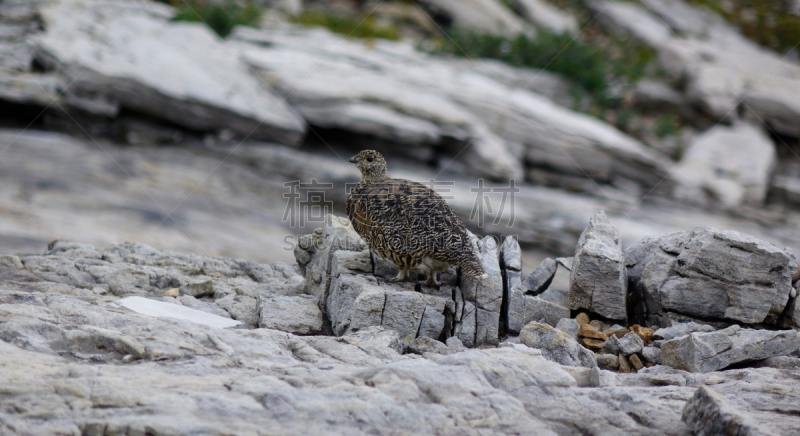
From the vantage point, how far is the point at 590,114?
2281 cm

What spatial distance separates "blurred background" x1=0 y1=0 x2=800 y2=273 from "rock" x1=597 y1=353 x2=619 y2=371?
26.0 ft

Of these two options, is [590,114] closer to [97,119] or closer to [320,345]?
[97,119]

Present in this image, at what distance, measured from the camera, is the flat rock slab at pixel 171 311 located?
21.6ft

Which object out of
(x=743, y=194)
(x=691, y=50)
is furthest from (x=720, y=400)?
(x=691, y=50)

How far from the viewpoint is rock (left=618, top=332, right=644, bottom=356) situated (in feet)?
21.5

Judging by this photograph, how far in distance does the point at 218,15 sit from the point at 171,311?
54.4 feet

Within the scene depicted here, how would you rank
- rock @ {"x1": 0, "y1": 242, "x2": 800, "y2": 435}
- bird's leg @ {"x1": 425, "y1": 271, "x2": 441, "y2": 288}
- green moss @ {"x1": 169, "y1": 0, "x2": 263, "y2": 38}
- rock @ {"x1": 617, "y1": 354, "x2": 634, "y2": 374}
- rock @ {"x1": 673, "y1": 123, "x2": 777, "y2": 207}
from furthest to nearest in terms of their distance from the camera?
green moss @ {"x1": 169, "y1": 0, "x2": 263, "y2": 38} → rock @ {"x1": 673, "y1": 123, "x2": 777, "y2": 207} → bird's leg @ {"x1": 425, "y1": 271, "x2": 441, "y2": 288} → rock @ {"x1": 617, "y1": 354, "x2": 634, "y2": 374} → rock @ {"x1": 0, "y1": 242, "x2": 800, "y2": 435}

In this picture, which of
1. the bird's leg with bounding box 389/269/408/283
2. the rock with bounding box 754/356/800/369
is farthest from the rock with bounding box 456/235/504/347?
the rock with bounding box 754/356/800/369

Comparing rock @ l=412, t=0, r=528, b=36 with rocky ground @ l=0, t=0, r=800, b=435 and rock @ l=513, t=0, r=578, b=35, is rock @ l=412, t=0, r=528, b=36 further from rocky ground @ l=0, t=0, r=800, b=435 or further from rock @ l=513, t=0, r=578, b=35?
rock @ l=513, t=0, r=578, b=35

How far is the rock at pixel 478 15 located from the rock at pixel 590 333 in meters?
19.9

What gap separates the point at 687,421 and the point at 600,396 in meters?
0.61

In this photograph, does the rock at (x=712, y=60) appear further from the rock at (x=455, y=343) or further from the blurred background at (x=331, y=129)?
the rock at (x=455, y=343)

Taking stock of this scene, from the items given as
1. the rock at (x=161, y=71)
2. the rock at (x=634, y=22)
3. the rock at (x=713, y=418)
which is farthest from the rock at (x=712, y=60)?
the rock at (x=713, y=418)

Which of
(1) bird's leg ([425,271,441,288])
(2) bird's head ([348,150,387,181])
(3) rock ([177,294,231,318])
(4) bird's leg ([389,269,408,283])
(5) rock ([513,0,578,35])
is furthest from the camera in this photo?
(5) rock ([513,0,578,35])
